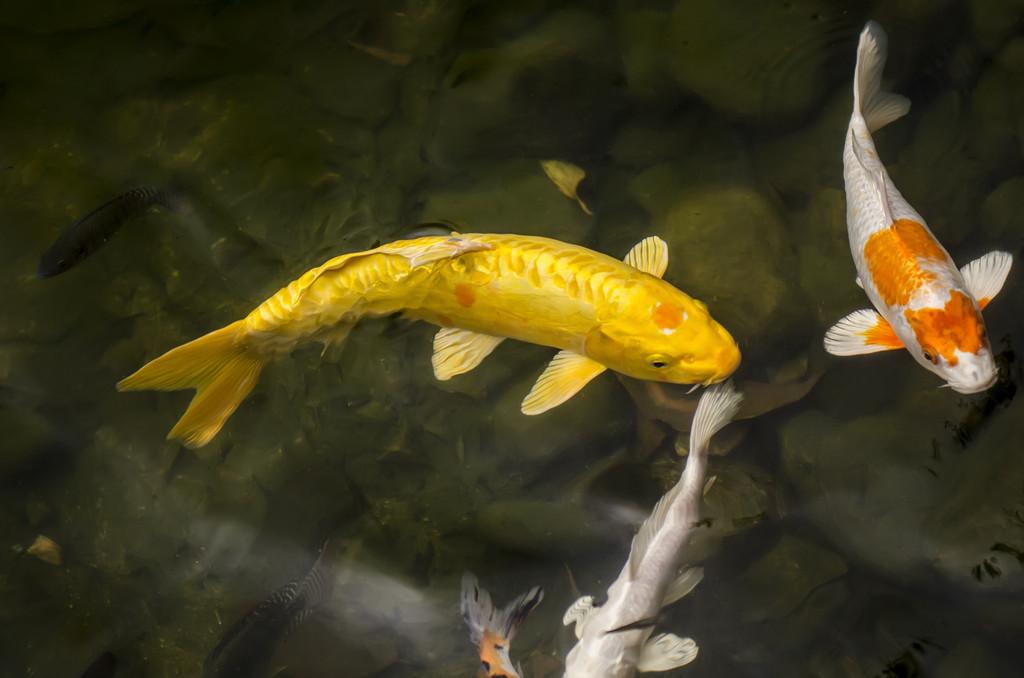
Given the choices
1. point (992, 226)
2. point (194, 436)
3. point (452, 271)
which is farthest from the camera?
point (992, 226)

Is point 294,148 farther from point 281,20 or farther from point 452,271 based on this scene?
point 452,271

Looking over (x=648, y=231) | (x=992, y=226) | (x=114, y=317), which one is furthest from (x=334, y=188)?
(x=992, y=226)

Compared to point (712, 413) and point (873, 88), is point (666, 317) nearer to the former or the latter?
point (712, 413)

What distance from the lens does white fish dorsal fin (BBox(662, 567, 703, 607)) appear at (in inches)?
142

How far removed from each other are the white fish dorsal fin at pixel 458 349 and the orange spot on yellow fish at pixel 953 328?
166 centimetres

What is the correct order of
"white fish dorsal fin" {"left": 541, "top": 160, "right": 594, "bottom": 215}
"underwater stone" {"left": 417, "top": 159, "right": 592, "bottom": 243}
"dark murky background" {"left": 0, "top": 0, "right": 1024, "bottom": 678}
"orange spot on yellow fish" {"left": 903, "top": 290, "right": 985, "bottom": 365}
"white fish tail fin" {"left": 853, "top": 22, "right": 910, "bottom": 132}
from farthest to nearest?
"white fish dorsal fin" {"left": 541, "top": 160, "right": 594, "bottom": 215} → "underwater stone" {"left": 417, "top": 159, "right": 592, "bottom": 243} → "dark murky background" {"left": 0, "top": 0, "right": 1024, "bottom": 678} → "white fish tail fin" {"left": 853, "top": 22, "right": 910, "bottom": 132} → "orange spot on yellow fish" {"left": 903, "top": 290, "right": 985, "bottom": 365}

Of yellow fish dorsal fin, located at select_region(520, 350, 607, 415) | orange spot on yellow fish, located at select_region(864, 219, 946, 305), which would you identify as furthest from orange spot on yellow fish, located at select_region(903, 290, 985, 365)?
yellow fish dorsal fin, located at select_region(520, 350, 607, 415)

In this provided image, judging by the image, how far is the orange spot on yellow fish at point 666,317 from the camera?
3133 mm

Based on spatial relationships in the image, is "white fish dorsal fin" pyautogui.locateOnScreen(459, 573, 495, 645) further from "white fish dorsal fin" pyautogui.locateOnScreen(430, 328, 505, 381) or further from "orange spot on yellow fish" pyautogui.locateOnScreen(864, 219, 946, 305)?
"orange spot on yellow fish" pyautogui.locateOnScreen(864, 219, 946, 305)

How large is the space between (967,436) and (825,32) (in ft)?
6.32

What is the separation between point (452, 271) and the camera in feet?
10.5

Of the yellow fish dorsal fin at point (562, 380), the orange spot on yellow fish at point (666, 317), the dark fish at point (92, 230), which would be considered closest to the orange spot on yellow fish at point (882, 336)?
the orange spot on yellow fish at point (666, 317)

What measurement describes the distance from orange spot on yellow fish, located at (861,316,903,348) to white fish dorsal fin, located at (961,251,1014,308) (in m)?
0.33

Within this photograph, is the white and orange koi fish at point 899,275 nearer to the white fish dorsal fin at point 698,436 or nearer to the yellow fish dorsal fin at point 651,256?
the white fish dorsal fin at point 698,436
